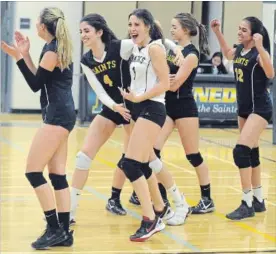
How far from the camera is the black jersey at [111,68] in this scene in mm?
6926

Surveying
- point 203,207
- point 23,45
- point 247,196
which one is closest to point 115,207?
point 203,207

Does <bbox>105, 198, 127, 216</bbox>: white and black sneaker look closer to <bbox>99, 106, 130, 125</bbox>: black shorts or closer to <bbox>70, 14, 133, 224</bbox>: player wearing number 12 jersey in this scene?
<bbox>70, 14, 133, 224</bbox>: player wearing number 12 jersey

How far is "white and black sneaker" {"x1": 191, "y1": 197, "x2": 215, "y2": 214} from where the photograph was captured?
772cm

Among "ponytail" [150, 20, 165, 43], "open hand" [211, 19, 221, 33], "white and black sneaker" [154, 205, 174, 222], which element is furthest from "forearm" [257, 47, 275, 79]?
"white and black sneaker" [154, 205, 174, 222]

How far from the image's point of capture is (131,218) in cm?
743

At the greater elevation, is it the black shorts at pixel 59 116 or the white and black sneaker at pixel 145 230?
the black shorts at pixel 59 116

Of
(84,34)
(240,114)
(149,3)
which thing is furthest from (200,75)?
(84,34)

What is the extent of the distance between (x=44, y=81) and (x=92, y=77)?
38.1 inches

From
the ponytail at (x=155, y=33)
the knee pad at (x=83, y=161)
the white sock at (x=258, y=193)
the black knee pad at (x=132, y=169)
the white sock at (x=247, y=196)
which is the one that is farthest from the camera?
the white sock at (x=258, y=193)

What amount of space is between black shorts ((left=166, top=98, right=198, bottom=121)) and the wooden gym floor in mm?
1021

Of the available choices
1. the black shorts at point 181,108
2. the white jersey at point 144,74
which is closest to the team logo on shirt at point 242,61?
the black shorts at point 181,108

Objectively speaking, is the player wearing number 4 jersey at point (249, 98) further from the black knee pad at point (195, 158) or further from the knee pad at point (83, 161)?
the knee pad at point (83, 161)

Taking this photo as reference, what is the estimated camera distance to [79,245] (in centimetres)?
630

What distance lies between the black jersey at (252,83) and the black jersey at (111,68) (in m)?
1.20
